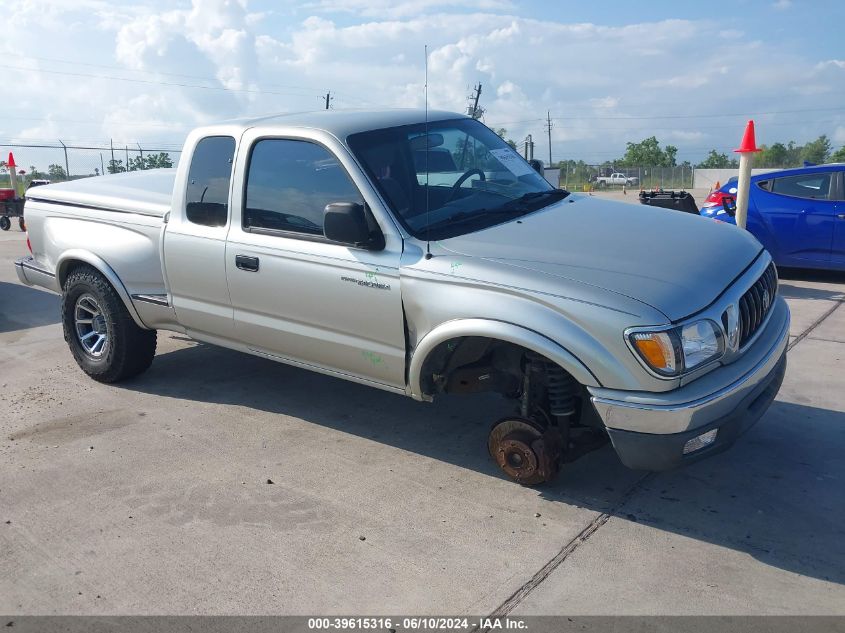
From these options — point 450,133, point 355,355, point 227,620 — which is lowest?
point 227,620

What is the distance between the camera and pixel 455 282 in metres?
3.97

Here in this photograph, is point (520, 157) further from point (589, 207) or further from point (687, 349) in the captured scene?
point (687, 349)

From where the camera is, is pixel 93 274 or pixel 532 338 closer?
pixel 532 338

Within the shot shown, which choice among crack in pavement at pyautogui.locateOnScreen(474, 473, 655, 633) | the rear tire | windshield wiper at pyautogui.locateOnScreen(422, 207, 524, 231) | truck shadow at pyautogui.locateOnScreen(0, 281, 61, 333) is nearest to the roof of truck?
windshield wiper at pyautogui.locateOnScreen(422, 207, 524, 231)

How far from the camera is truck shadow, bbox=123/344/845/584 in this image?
12.2ft

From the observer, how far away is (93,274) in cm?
592

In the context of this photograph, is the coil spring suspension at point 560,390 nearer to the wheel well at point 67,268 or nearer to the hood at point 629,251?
the hood at point 629,251

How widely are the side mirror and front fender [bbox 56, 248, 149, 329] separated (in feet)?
6.86

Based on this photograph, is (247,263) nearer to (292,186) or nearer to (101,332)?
(292,186)

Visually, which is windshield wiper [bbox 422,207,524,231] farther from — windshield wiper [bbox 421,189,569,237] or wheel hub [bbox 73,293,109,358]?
wheel hub [bbox 73,293,109,358]

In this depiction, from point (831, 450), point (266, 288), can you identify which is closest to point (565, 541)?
point (831, 450)

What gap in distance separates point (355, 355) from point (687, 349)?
182 centimetres

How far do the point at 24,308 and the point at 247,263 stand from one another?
5.36 m

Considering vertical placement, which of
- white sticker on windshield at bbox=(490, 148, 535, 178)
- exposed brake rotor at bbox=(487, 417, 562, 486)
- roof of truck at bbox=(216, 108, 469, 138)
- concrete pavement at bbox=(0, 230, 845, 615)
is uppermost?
roof of truck at bbox=(216, 108, 469, 138)
